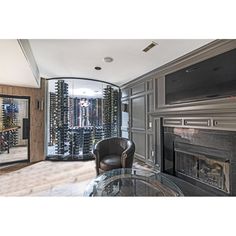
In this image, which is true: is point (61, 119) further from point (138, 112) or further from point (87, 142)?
point (138, 112)

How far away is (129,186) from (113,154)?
1.15 metres

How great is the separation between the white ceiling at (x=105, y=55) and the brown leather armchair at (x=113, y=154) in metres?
1.47

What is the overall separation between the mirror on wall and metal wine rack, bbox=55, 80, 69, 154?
723 millimetres

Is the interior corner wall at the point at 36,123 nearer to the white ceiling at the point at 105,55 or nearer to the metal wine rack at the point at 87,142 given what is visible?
the white ceiling at the point at 105,55

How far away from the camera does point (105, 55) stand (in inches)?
105

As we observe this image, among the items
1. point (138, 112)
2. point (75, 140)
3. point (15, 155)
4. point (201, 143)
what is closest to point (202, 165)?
point (201, 143)

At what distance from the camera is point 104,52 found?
254 centimetres

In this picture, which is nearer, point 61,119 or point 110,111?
point 110,111

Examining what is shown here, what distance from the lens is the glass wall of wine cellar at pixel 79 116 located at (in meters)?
3.85

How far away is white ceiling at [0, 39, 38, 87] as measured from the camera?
191 centimetres

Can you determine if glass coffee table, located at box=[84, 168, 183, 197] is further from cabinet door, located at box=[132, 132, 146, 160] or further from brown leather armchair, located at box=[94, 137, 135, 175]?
cabinet door, located at box=[132, 132, 146, 160]

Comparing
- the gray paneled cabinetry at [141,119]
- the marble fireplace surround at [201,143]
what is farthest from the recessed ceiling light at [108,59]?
the marble fireplace surround at [201,143]
